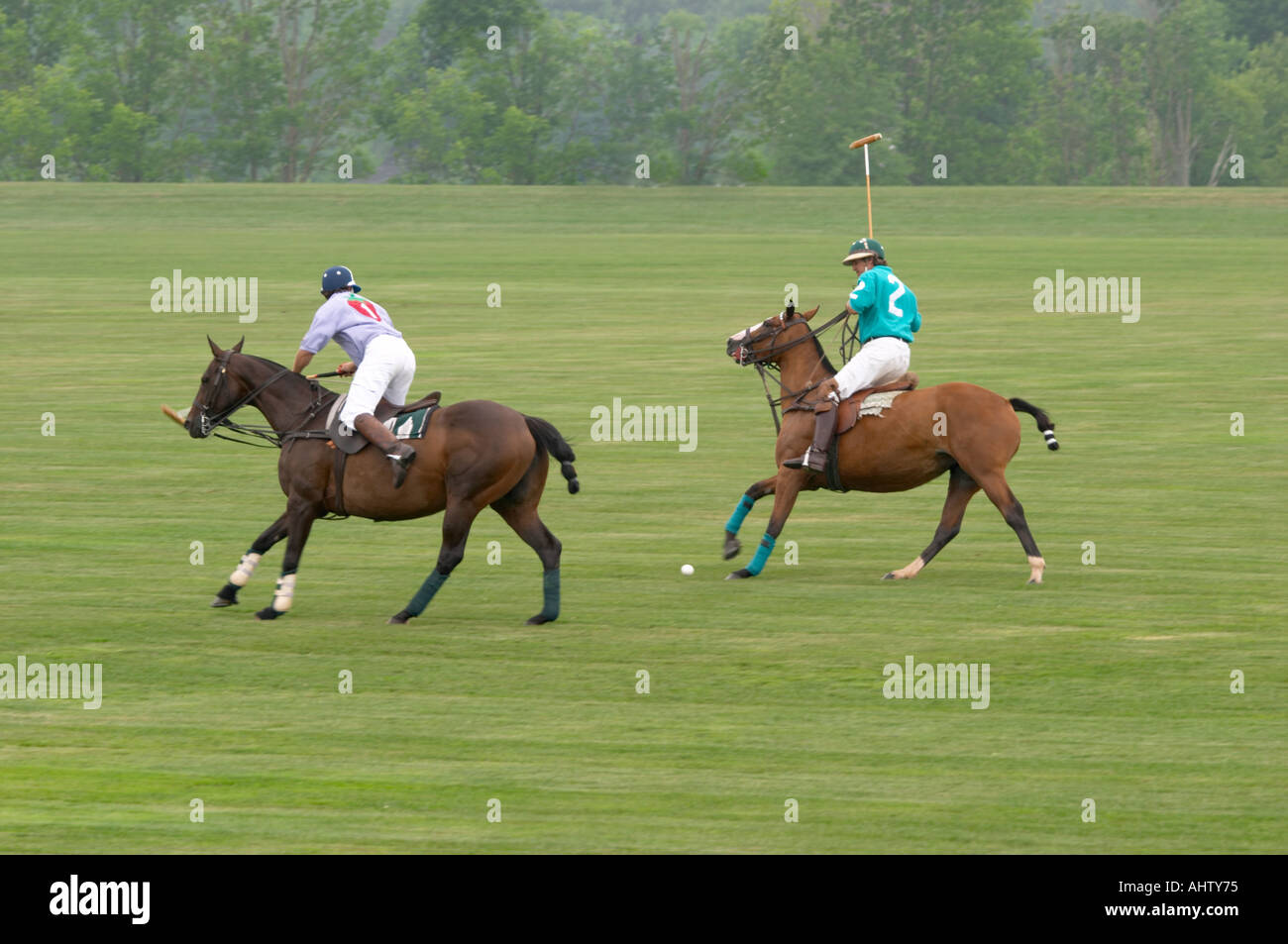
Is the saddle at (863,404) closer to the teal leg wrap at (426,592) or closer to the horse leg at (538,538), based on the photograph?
the horse leg at (538,538)

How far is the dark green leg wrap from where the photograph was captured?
14.4m

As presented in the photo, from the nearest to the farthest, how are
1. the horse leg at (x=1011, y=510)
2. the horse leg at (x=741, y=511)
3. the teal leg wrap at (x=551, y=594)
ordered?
the teal leg wrap at (x=551, y=594)
the horse leg at (x=1011, y=510)
the horse leg at (x=741, y=511)

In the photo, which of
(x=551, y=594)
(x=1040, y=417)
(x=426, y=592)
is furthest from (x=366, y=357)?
(x=1040, y=417)

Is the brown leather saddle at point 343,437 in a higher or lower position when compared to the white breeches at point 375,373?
lower

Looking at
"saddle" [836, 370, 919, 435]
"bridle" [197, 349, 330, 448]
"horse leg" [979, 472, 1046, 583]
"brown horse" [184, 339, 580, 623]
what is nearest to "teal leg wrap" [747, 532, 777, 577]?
"saddle" [836, 370, 919, 435]

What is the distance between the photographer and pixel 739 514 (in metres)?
16.8

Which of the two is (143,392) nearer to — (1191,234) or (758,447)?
(758,447)

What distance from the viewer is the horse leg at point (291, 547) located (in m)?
14.4

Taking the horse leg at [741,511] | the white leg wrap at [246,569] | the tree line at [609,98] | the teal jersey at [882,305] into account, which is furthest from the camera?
the tree line at [609,98]

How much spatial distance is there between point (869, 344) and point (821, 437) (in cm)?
88

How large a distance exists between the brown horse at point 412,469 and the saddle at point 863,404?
2.58 metres

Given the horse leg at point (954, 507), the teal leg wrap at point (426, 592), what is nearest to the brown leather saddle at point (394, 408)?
the teal leg wrap at point (426, 592)

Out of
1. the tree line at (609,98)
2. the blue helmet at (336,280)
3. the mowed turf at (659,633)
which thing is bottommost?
the mowed turf at (659,633)
